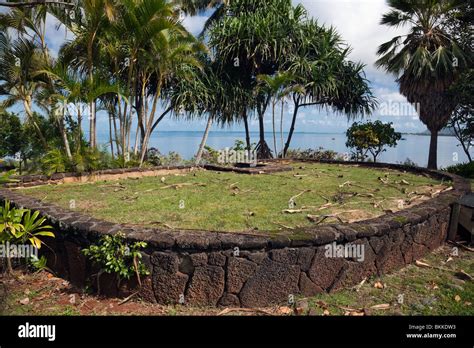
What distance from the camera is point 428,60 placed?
45.0 ft

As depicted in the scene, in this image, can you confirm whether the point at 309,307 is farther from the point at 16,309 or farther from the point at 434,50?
the point at 434,50

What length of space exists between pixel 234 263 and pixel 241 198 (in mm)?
2670

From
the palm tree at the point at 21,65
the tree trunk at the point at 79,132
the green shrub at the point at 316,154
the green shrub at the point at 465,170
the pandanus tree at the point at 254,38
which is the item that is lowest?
the green shrub at the point at 465,170

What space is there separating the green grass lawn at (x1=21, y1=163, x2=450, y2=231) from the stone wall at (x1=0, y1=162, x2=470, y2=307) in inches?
24.2

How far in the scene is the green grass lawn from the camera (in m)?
4.67

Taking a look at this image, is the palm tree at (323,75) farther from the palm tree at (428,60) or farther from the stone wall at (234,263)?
the stone wall at (234,263)

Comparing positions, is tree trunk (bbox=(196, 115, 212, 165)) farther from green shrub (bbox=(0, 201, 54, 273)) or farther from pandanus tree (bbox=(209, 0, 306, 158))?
green shrub (bbox=(0, 201, 54, 273))

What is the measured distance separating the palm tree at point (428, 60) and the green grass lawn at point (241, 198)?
7.09 metres

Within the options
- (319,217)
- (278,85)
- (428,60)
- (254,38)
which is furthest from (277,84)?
(319,217)

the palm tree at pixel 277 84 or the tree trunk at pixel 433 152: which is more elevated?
the palm tree at pixel 277 84

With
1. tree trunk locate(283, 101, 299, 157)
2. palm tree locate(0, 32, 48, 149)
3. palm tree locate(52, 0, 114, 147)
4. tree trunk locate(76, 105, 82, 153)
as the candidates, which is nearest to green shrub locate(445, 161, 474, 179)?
tree trunk locate(283, 101, 299, 157)

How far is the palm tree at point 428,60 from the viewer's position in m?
13.7

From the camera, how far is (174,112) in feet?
45.7

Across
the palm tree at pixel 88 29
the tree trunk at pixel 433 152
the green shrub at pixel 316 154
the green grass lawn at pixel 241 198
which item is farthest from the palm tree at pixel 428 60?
the palm tree at pixel 88 29
